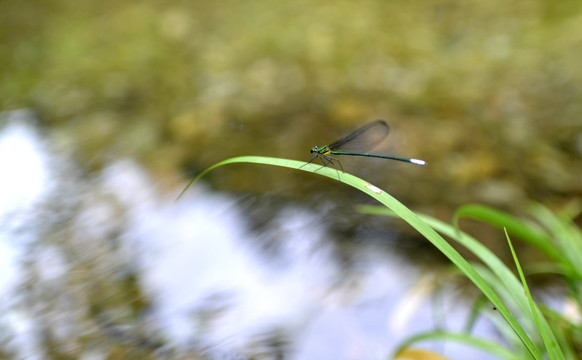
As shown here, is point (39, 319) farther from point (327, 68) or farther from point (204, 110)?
point (327, 68)

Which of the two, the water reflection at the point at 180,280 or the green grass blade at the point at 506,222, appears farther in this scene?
the water reflection at the point at 180,280

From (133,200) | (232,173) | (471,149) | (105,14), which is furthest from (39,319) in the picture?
(105,14)

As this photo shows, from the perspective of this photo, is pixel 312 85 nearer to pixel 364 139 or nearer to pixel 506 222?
pixel 364 139

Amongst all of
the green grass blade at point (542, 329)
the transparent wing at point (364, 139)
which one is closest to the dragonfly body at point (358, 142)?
the transparent wing at point (364, 139)

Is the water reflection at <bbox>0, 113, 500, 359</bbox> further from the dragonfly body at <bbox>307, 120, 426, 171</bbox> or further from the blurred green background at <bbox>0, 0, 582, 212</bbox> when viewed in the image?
the dragonfly body at <bbox>307, 120, 426, 171</bbox>

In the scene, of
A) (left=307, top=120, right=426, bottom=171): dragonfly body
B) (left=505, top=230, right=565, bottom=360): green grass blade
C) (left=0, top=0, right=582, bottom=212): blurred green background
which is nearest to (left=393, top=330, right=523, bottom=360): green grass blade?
(left=505, top=230, right=565, bottom=360): green grass blade

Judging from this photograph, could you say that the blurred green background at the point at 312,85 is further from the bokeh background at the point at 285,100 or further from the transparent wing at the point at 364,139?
the transparent wing at the point at 364,139
